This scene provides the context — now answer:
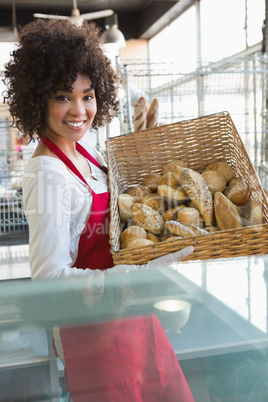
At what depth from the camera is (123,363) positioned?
31cm

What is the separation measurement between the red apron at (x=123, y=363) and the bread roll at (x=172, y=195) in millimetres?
754

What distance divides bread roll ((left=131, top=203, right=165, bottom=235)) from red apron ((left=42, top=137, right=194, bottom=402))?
2.17 ft

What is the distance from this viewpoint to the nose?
1092 millimetres

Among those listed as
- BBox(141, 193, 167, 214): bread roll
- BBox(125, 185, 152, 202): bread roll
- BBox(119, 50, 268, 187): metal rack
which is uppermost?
BBox(119, 50, 268, 187): metal rack

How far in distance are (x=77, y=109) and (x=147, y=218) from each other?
0.35 m

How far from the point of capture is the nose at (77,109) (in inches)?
43.0

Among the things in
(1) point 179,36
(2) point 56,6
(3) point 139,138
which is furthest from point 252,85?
(2) point 56,6

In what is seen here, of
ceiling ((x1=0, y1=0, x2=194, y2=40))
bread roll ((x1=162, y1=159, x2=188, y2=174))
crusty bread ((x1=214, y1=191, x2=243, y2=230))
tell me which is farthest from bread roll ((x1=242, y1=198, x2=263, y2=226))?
ceiling ((x1=0, y1=0, x2=194, y2=40))

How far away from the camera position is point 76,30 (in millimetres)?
1178

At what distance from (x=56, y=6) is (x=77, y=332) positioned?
762cm

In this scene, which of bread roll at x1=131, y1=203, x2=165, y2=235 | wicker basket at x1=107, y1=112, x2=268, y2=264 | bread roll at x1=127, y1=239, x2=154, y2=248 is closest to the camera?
bread roll at x1=127, y1=239, x2=154, y2=248

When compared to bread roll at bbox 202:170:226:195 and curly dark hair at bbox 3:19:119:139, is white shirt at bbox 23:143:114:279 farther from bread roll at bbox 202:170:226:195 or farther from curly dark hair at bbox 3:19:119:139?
bread roll at bbox 202:170:226:195

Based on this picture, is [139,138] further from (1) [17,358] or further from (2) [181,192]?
(1) [17,358]

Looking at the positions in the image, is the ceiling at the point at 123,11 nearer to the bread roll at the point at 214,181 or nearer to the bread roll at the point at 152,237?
the bread roll at the point at 214,181
